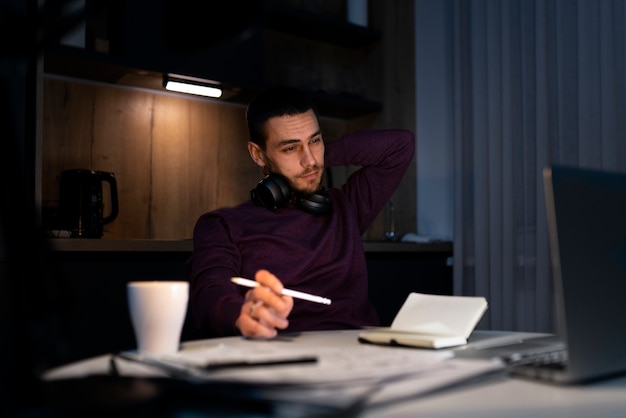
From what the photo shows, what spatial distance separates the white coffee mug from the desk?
7 centimetres

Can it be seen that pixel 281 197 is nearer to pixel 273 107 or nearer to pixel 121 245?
pixel 273 107

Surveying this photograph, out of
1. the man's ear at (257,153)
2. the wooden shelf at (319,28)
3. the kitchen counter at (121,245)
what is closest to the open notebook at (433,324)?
the man's ear at (257,153)

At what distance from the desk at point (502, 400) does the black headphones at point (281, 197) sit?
0.93 m

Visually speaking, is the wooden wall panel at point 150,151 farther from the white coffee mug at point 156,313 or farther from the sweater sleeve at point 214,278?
the white coffee mug at point 156,313

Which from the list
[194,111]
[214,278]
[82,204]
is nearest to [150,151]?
[194,111]

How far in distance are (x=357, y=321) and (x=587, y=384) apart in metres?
→ 0.92

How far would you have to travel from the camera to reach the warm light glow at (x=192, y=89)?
8.53 feet

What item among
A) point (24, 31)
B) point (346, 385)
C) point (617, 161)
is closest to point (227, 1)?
point (24, 31)

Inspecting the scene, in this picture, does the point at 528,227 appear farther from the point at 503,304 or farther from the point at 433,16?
the point at 433,16

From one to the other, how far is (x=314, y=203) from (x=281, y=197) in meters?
0.10

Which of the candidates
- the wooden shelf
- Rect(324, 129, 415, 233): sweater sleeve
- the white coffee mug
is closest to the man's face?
Rect(324, 129, 415, 233): sweater sleeve

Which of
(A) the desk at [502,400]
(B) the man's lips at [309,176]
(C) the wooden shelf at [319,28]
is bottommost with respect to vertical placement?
(A) the desk at [502,400]

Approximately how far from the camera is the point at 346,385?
64 centimetres

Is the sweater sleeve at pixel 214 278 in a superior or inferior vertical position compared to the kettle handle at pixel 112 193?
Result: inferior
